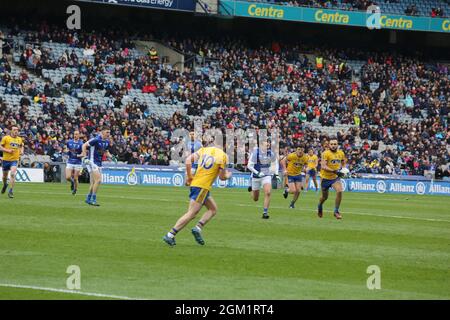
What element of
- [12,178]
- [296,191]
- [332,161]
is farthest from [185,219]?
[12,178]

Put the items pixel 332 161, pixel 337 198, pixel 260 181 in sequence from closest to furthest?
pixel 337 198, pixel 332 161, pixel 260 181

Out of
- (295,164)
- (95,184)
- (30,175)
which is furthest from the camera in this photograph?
(30,175)

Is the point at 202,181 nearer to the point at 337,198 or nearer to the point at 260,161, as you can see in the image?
the point at 260,161

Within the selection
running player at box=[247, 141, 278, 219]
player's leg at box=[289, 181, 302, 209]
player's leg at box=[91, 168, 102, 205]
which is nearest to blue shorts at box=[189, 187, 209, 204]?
running player at box=[247, 141, 278, 219]

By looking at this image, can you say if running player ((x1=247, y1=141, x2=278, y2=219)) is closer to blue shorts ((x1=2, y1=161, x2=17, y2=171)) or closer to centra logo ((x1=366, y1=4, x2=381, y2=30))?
blue shorts ((x1=2, y1=161, x2=17, y2=171))

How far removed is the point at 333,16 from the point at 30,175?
2679 cm

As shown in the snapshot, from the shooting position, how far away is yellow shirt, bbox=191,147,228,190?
56.5 feet

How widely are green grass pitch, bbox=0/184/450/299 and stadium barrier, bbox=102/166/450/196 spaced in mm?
18295

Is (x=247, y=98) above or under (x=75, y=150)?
above

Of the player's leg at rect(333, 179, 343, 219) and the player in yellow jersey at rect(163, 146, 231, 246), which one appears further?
the player's leg at rect(333, 179, 343, 219)

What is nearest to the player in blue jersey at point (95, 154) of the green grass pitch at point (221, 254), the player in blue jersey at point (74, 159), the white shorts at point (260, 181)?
the green grass pitch at point (221, 254)

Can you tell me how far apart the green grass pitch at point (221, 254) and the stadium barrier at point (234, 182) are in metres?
18.3

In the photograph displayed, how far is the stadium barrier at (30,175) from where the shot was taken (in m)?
43.3

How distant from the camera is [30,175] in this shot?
144ft
